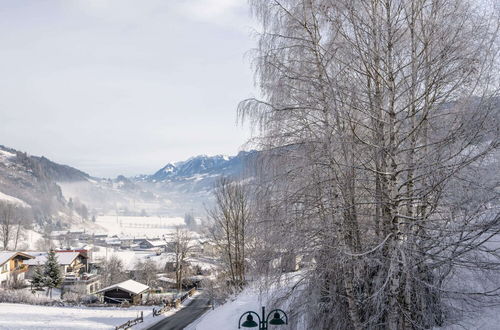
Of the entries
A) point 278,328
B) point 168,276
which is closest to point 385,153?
point 278,328

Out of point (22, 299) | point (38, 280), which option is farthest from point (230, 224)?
point (38, 280)

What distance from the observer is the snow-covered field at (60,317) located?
27.5 m

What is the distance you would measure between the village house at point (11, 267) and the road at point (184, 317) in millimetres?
23872

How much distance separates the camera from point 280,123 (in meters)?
8.52

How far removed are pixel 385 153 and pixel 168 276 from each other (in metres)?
60.2

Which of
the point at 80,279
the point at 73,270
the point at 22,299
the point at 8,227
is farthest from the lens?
the point at 8,227

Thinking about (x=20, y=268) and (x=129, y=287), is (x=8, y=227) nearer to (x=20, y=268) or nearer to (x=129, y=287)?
(x=20, y=268)

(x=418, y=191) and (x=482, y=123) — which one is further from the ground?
(x=482, y=123)

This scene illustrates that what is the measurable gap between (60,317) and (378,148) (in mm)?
31760

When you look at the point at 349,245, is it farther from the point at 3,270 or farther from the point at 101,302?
the point at 3,270

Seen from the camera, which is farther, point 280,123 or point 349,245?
point 280,123

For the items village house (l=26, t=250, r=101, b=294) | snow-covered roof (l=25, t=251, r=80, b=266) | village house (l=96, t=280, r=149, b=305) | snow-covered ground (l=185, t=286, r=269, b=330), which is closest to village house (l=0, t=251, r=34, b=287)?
village house (l=26, t=250, r=101, b=294)

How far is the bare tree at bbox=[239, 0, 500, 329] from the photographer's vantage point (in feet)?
22.7

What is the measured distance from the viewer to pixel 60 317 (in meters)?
31.7
